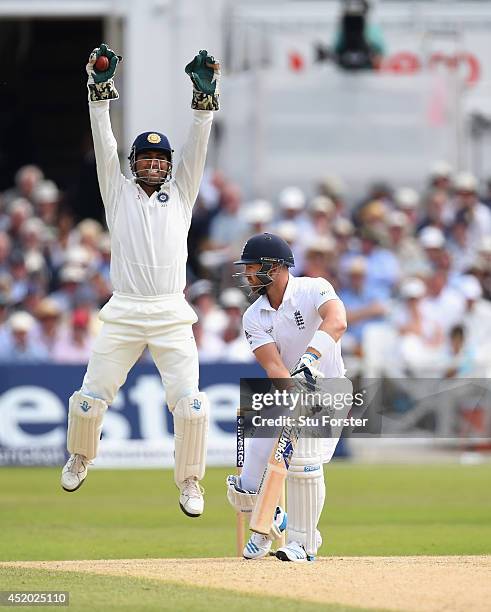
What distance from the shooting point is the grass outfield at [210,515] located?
10.4 meters

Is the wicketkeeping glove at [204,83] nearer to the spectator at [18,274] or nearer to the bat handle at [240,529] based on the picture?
the bat handle at [240,529]

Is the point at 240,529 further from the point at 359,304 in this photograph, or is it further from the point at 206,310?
the point at 359,304

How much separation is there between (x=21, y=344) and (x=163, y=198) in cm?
757

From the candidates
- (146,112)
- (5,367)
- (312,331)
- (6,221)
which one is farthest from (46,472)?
(312,331)

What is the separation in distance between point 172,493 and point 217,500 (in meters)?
0.51

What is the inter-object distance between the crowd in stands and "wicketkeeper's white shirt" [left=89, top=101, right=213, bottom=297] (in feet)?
22.7

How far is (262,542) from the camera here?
899cm

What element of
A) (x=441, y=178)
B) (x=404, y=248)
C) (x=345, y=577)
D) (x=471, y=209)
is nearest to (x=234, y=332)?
(x=404, y=248)

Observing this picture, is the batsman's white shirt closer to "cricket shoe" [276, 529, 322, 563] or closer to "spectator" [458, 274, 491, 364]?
"cricket shoe" [276, 529, 322, 563]

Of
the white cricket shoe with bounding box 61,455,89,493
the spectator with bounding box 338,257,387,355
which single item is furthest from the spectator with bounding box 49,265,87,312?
the white cricket shoe with bounding box 61,455,89,493

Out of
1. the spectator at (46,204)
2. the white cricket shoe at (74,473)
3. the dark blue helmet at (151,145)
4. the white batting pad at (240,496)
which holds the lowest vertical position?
the white batting pad at (240,496)

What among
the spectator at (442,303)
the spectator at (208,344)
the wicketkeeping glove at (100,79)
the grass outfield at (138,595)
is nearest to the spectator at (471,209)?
the spectator at (442,303)

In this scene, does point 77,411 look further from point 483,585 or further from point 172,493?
point 172,493

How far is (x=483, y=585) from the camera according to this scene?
775cm
